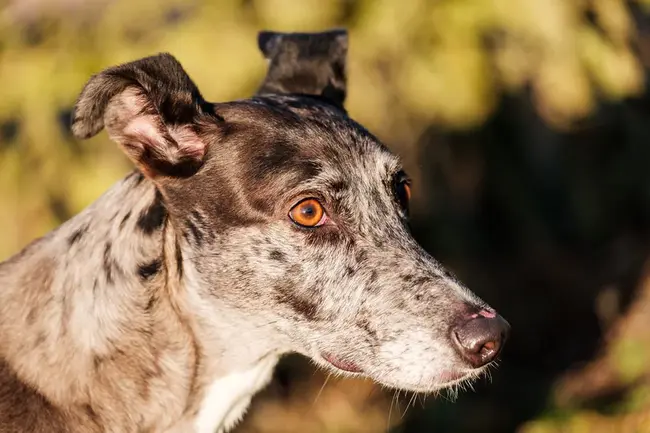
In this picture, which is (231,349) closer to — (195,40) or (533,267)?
(195,40)

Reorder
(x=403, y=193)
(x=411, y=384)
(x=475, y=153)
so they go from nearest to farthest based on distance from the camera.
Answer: (x=411, y=384)
(x=403, y=193)
(x=475, y=153)

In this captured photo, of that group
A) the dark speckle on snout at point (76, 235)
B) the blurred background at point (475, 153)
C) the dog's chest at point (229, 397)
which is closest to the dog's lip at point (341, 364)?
the dog's chest at point (229, 397)

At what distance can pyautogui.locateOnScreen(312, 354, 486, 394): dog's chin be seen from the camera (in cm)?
345

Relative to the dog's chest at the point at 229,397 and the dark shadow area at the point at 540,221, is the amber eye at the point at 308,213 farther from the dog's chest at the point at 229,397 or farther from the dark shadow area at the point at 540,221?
the dark shadow area at the point at 540,221

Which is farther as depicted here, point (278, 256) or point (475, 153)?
point (475, 153)

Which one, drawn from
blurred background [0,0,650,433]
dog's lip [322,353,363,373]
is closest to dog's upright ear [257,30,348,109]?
dog's lip [322,353,363,373]

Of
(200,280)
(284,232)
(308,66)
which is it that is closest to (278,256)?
(284,232)

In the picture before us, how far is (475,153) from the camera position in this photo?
7.95 m

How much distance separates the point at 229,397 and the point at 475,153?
15.3 ft

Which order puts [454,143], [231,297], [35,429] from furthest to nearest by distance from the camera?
[454,143] → [231,297] → [35,429]

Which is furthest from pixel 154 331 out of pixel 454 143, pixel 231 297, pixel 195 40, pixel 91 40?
pixel 454 143

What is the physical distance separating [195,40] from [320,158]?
3.47m

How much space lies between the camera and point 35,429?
3449 millimetres

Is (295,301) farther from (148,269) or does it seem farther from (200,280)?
(148,269)
